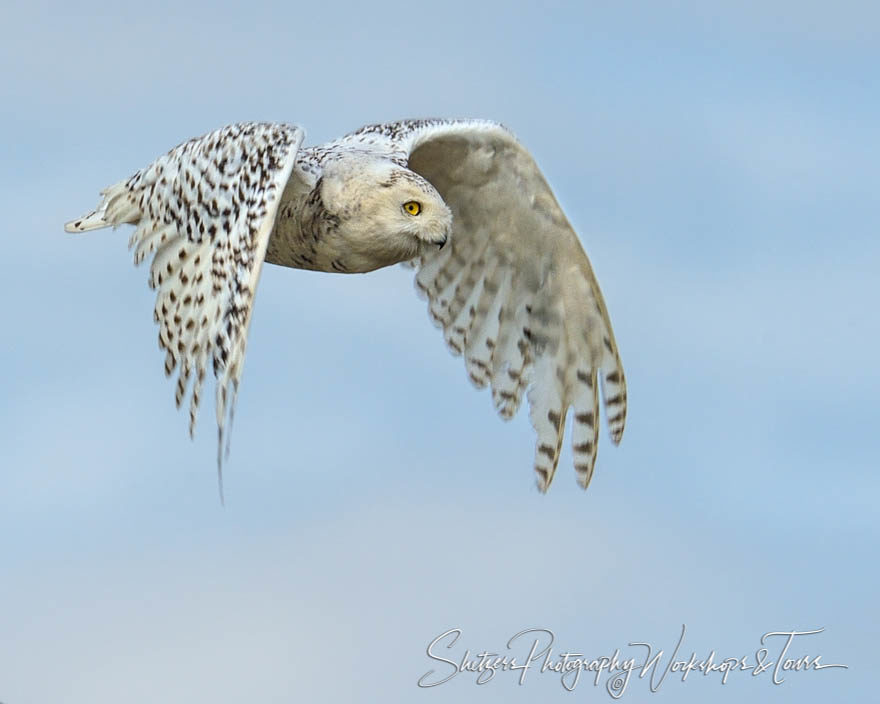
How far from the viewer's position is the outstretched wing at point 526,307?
13.7 m

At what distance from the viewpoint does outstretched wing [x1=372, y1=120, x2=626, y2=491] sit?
13.7 meters

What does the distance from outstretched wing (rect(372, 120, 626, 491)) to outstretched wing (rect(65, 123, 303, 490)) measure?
A: 6.58 feet

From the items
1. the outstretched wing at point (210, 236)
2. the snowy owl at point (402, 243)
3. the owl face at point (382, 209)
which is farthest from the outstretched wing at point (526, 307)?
the outstretched wing at point (210, 236)

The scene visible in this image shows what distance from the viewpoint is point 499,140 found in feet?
43.4

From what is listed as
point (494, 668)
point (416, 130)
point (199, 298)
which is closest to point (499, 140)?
point (416, 130)

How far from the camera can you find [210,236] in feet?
38.3

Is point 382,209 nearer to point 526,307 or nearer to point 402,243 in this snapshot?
point 402,243

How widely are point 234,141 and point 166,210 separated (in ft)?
2.18

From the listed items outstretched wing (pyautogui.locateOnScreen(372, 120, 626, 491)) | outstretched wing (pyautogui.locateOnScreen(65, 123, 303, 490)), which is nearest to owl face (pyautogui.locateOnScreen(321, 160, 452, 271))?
outstretched wing (pyautogui.locateOnScreen(65, 123, 303, 490))

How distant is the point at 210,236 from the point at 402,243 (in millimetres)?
1236

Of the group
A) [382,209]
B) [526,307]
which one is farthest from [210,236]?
[526,307]

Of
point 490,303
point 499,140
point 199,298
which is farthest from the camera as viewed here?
point 490,303

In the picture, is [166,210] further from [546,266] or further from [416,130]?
[546,266]

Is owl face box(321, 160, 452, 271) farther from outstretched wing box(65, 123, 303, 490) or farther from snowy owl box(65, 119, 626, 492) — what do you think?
outstretched wing box(65, 123, 303, 490)
